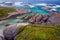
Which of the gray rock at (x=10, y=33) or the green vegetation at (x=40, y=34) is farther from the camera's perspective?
the gray rock at (x=10, y=33)

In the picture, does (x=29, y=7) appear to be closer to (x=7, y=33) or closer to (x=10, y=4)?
(x=10, y=4)

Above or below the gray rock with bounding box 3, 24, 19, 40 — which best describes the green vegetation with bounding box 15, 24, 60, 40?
above

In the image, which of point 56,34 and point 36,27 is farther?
point 36,27

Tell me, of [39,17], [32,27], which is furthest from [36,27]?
Result: [39,17]

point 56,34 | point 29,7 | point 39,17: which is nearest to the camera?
point 56,34

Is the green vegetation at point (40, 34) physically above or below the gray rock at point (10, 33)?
above

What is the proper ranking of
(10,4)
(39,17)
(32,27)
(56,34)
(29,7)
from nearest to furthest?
(56,34), (32,27), (39,17), (29,7), (10,4)

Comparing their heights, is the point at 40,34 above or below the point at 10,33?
above

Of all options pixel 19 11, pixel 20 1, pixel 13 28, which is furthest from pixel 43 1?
pixel 13 28

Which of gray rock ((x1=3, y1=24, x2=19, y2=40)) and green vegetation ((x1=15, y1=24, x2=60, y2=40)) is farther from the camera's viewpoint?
gray rock ((x1=3, y1=24, x2=19, y2=40))

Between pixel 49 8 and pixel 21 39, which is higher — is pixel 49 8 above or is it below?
below

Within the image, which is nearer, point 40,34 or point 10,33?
point 40,34
